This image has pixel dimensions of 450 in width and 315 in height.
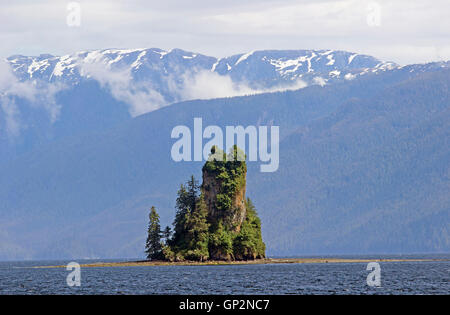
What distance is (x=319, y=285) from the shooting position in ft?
545
